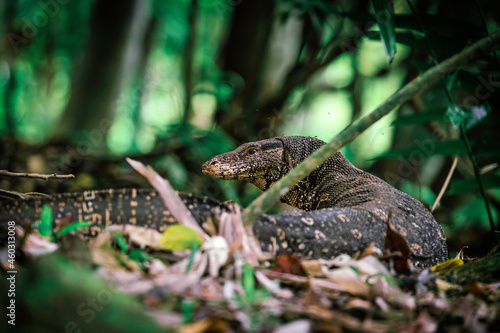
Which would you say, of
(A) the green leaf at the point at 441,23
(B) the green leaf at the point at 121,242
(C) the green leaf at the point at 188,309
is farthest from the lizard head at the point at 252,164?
(C) the green leaf at the point at 188,309

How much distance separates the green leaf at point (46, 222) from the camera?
1.93 metres

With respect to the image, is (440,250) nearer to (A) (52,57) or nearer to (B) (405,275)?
(B) (405,275)

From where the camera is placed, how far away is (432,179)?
7.61m

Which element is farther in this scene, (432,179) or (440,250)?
(432,179)

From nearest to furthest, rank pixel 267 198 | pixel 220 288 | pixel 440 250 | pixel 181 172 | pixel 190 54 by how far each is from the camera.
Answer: pixel 220 288 < pixel 267 198 < pixel 440 250 < pixel 181 172 < pixel 190 54

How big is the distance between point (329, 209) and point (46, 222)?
153 centimetres

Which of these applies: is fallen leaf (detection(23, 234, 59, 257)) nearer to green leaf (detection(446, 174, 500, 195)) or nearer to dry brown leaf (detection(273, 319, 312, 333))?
dry brown leaf (detection(273, 319, 312, 333))

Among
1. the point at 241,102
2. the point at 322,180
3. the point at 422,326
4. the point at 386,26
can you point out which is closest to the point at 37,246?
the point at 422,326

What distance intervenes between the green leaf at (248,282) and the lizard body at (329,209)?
0.56 metres

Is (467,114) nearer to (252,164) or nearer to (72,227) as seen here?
(252,164)

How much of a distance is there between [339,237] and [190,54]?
317 inches

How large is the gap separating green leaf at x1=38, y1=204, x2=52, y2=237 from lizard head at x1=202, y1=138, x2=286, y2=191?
1.83 metres

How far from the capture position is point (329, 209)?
2668 mm

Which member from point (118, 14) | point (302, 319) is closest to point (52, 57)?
point (118, 14)
